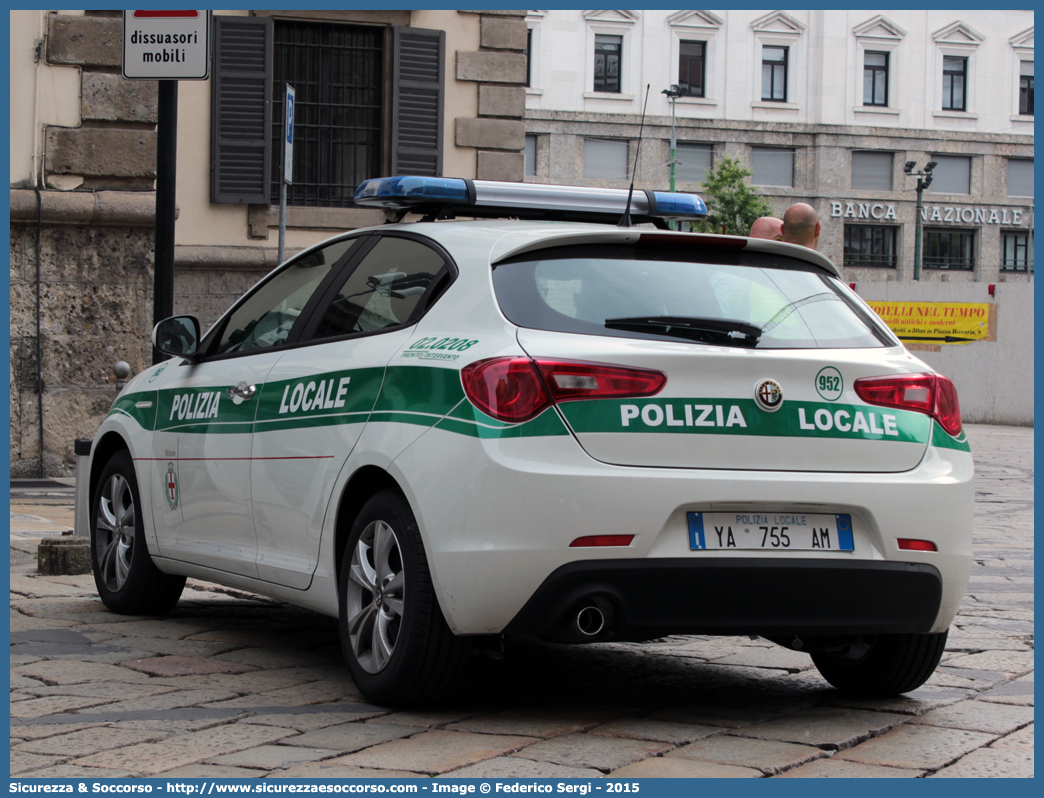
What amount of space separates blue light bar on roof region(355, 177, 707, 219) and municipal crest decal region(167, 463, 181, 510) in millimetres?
1366

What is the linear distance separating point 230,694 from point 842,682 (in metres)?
2.01

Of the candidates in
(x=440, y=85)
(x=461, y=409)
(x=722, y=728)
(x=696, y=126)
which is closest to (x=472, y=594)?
(x=461, y=409)

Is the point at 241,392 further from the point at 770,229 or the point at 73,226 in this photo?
the point at 73,226

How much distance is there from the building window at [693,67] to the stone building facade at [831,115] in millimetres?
56

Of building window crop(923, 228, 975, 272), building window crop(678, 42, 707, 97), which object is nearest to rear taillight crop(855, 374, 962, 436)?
building window crop(678, 42, 707, 97)

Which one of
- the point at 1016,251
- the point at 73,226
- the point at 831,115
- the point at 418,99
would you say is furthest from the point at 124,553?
the point at 1016,251

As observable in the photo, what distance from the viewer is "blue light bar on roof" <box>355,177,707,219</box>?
5199mm

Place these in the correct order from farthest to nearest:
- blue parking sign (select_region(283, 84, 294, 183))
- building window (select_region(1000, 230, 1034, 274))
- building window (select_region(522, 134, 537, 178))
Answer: building window (select_region(1000, 230, 1034, 274)) < building window (select_region(522, 134, 537, 178)) < blue parking sign (select_region(283, 84, 294, 183))

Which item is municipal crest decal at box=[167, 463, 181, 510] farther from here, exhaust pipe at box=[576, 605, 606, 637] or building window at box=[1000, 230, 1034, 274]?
building window at box=[1000, 230, 1034, 274]

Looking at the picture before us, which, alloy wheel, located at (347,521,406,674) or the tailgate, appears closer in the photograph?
the tailgate

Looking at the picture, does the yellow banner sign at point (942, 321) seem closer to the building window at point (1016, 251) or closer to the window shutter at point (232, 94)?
the window shutter at point (232, 94)

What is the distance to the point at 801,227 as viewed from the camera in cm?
659

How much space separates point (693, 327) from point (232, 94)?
38.2 feet
